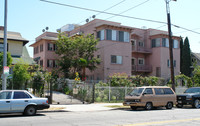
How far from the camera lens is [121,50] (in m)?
34.0

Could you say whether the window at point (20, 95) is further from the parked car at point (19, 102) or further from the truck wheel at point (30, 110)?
the truck wheel at point (30, 110)

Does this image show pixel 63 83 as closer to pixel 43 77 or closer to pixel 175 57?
pixel 43 77

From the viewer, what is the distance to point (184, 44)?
47.7 metres

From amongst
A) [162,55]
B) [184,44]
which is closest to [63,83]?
[162,55]

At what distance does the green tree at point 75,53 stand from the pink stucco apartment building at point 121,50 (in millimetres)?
2469

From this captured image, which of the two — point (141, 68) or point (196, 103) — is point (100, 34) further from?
point (196, 103)

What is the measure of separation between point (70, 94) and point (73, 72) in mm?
6625

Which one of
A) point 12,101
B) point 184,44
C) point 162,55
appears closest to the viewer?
point 12,101

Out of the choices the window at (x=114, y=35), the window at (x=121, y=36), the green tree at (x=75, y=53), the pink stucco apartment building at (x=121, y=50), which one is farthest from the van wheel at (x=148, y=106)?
the window at (x=121, y=36)

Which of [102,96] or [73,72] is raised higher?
[73,72]

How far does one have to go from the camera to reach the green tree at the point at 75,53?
29922 millimetres

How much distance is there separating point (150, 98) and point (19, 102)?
9.32 meters

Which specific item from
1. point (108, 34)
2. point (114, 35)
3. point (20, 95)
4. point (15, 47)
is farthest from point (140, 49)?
point (20, 95)

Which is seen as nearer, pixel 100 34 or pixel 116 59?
pixel 100 34
